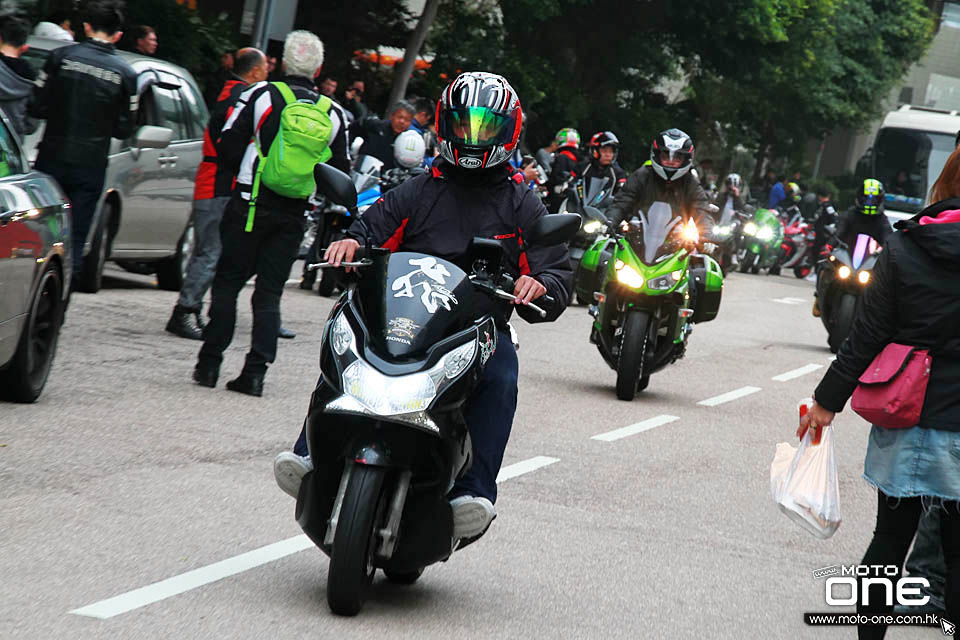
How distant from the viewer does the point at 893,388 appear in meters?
5.10

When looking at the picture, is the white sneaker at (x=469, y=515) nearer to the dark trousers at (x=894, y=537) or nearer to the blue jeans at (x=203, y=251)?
the dark trousers at (x=894, y=537)

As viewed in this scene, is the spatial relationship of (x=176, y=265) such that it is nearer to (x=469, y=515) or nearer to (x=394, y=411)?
(x=469, y=515)

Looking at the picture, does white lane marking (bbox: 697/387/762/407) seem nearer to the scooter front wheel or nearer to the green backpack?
the green backpack

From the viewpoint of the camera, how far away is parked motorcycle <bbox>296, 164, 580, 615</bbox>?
16.5 ft

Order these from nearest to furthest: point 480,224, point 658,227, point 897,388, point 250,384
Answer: point 897,388, point 480,224, point 250,384, point 658,227

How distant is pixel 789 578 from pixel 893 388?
1.85 meters

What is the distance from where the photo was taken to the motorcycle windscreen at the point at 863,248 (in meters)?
16.7

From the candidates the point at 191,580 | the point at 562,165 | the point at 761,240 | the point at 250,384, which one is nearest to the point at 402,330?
the point at 191,580

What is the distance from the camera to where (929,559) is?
255 inches

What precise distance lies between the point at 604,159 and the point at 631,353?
8.40 m

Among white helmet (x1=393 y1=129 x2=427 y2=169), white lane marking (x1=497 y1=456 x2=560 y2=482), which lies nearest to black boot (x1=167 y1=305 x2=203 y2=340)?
white lane marking (x1=497 y1=456 x2=560 y2=482)

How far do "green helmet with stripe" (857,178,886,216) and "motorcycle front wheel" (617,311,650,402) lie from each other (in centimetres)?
551

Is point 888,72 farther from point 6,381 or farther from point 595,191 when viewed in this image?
point 6,381

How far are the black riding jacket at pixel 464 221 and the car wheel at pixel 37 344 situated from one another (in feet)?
9.92
